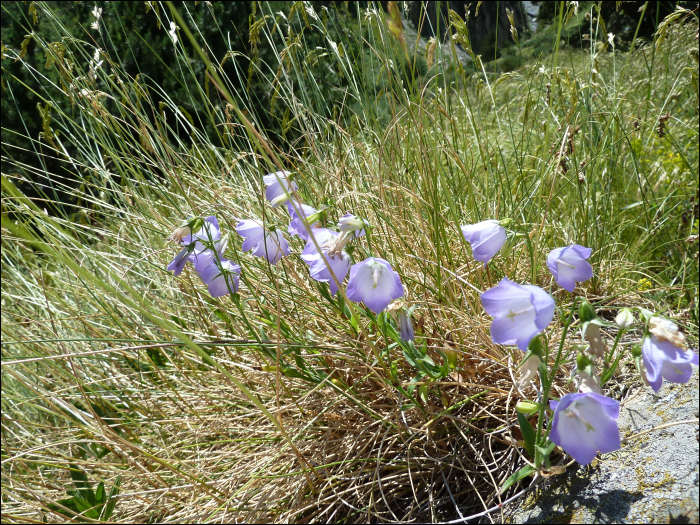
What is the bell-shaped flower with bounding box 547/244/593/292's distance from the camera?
3.17 feet

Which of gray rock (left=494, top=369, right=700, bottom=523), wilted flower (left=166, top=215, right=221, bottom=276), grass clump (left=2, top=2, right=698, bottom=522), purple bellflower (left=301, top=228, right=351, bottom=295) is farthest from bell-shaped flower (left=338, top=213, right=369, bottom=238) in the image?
gray rock (left=494, top=369, right=700, bottom=523)

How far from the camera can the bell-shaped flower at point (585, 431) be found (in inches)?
29.4

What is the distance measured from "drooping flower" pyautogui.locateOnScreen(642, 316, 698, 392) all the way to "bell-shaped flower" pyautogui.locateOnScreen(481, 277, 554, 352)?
165 millimetres

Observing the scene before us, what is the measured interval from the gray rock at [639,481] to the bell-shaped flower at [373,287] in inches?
19.9

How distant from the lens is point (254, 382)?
1.55 metres

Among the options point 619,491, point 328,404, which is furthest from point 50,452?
point 619,491

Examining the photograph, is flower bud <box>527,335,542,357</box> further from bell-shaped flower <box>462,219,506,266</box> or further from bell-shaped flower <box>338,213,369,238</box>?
bell-shaped flower <box>338,213,369,238</box>

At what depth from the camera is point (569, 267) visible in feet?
3.19

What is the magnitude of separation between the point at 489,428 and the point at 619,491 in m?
0.34

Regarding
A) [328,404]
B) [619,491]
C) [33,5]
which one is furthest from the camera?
[33,5]

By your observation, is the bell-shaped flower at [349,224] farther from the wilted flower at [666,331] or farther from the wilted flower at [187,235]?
the wilted flower at [666,331]

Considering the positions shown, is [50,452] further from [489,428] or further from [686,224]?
[686,224]

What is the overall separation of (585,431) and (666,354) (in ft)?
0.55

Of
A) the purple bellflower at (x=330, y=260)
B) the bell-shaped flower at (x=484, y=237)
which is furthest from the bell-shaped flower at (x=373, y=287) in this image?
the bell-shaped flower at (x=484, y=237)
